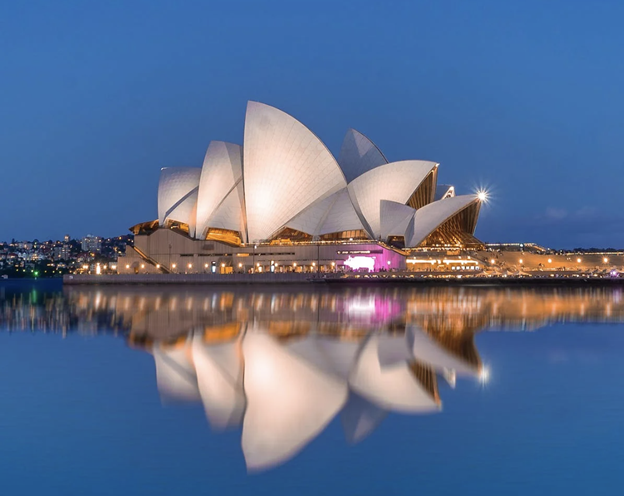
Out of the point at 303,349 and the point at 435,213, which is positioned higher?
the point at 435,213

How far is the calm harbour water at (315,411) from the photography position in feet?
24.4

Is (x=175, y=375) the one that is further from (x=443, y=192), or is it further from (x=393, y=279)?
(x=443, y=192)

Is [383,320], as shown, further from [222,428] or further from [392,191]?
[392,191]

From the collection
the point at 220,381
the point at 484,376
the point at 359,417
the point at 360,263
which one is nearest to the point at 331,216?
the point at 360,263

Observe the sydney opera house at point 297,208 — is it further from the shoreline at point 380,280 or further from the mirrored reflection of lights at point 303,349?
the mirrored reflection of lights at point 303,349

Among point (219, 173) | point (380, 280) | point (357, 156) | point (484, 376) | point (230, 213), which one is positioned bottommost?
point (484, 376)

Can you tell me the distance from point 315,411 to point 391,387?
2.11 meters

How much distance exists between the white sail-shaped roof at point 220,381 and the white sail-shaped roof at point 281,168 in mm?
35664

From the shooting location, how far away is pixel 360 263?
185 ft

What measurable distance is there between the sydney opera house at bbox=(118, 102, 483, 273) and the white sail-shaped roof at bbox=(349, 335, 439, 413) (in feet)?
129

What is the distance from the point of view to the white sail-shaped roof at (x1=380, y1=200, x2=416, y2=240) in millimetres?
54281

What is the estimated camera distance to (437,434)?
890 cm

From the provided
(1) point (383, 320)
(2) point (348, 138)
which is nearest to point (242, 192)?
(2) point (348, 138)

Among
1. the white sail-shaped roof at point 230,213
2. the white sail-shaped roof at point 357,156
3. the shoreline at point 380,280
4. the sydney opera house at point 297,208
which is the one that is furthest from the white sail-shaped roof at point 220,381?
the white sail-shaped roof at point 357,156
